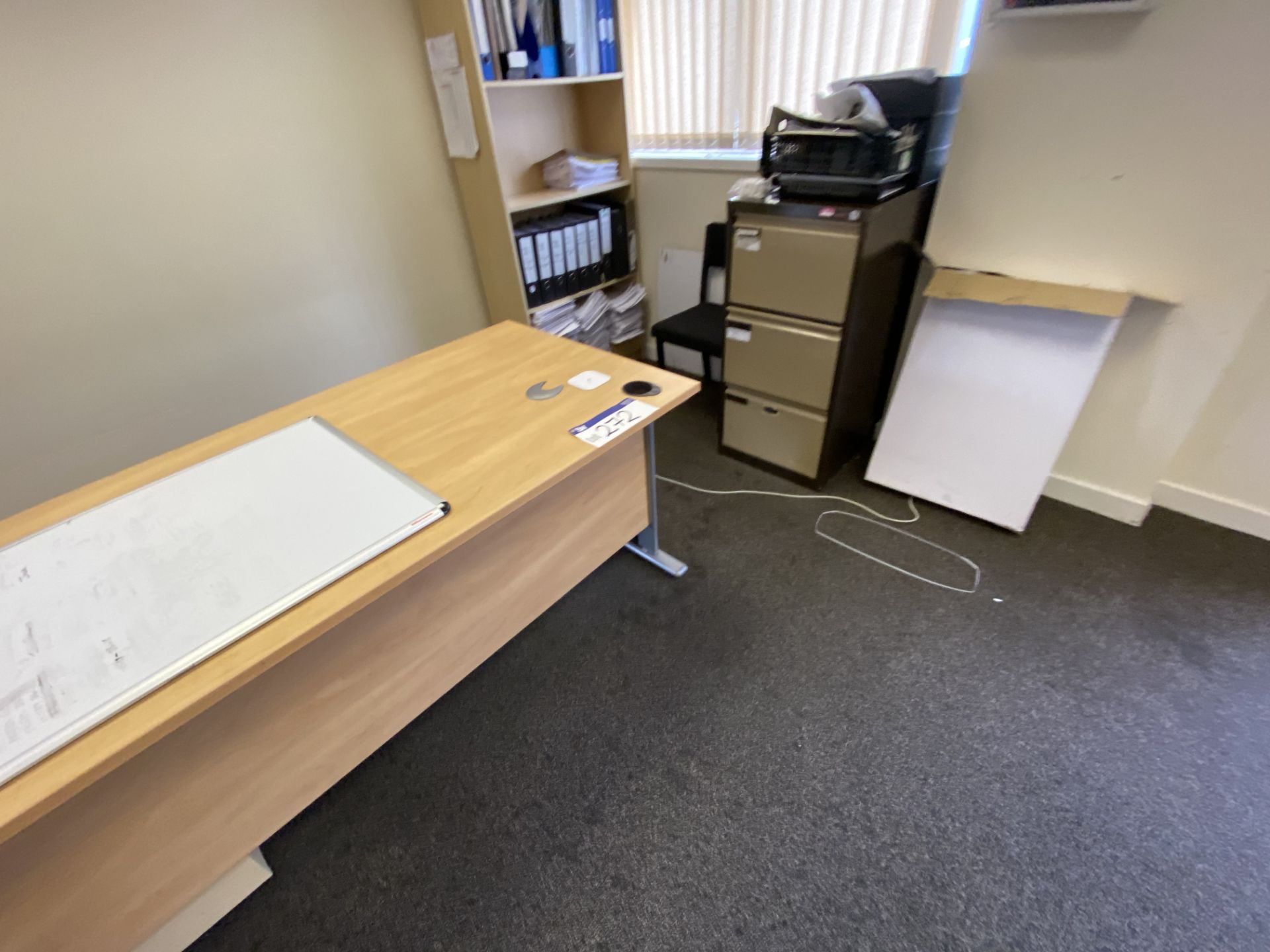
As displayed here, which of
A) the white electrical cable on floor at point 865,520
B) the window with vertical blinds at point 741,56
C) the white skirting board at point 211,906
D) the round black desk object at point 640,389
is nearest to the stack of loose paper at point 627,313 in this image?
the window with vertical blinds at point 741,56

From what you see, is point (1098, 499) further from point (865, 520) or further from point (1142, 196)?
point (1142, 196)

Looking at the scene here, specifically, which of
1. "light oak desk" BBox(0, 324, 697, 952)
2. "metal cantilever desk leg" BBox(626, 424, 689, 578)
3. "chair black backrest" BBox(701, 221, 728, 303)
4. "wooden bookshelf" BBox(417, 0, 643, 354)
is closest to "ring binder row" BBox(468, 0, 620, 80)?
"wooden bookshelf" BBox(417, 0, 643, 354)

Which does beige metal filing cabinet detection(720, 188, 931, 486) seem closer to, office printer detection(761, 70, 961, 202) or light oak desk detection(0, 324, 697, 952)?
office printer detection(761, 70, 961, 202)

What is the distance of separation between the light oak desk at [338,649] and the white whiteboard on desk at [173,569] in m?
0.03

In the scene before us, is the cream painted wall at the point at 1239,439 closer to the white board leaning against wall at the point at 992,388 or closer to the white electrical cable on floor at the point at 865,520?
the white board leaning against wall at the point at 992,388

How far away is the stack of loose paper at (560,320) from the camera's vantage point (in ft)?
8.48

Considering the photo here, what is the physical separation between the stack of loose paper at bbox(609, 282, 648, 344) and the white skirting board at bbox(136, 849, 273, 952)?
2.44 metres

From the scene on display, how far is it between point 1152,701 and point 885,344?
129 centimetres

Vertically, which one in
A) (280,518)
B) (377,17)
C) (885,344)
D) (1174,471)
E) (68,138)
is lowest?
(1174,471)

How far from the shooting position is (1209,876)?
3.70 feet

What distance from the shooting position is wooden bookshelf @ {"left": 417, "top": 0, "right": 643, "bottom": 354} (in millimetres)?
2195

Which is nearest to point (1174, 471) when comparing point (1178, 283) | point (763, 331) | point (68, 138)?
point (1178, 283)

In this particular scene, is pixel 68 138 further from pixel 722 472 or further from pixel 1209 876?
pixel 1209 876

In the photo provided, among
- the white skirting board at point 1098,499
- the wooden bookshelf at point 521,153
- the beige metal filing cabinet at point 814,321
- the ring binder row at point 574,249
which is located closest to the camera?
the beige metal filing cabinet at point 814,321
